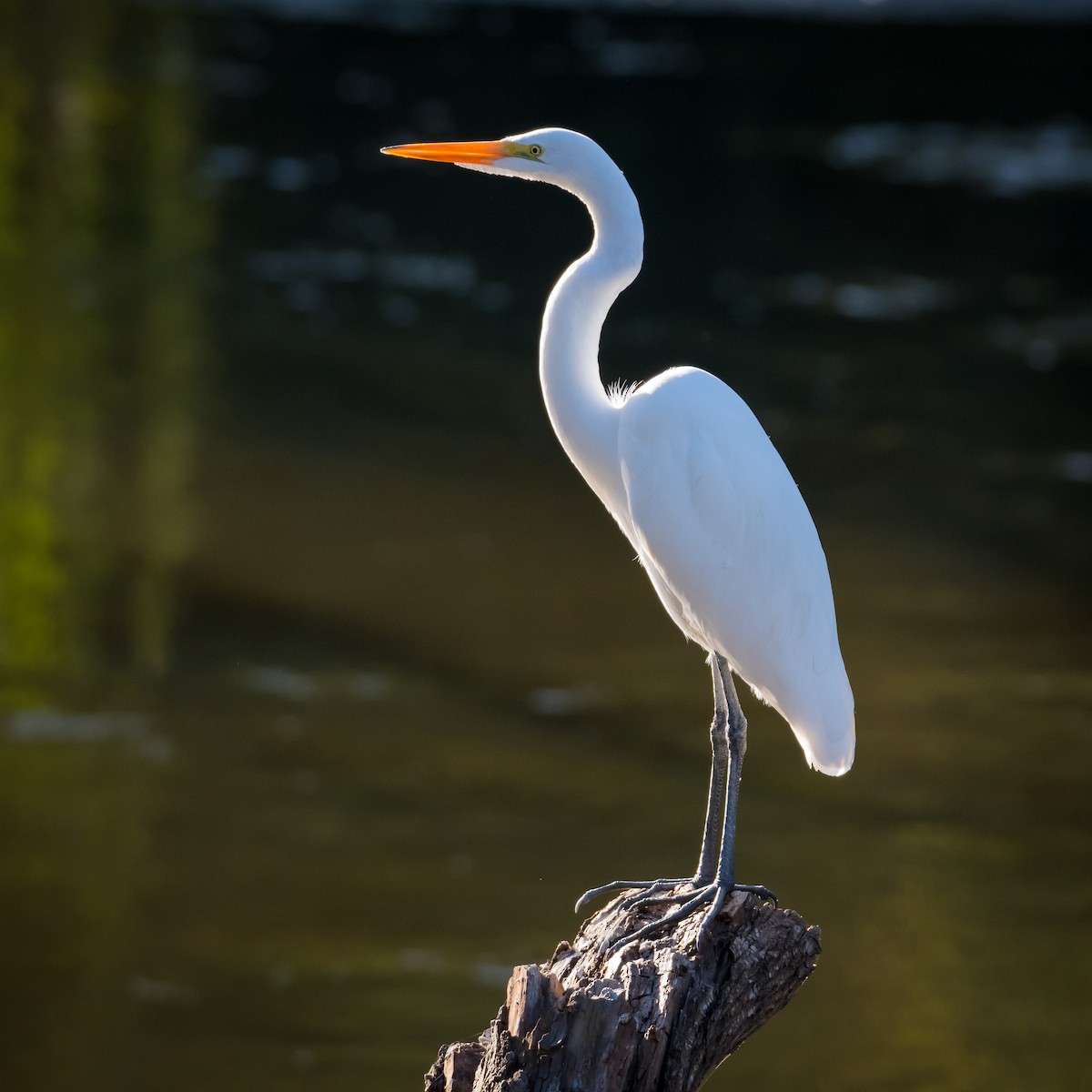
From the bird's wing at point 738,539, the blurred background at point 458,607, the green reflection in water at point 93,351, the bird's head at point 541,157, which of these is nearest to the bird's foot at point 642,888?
the bird's wing at point 738,539

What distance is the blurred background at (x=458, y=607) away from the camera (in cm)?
436

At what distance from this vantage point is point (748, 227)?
1231cm

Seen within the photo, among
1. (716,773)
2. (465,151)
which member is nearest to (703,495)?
(716,773)

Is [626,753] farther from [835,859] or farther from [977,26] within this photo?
[977,26]

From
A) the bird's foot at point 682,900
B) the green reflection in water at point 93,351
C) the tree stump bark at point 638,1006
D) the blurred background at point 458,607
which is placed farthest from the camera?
the green reflection in water at point 93,351

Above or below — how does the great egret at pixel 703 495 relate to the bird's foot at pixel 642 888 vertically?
above

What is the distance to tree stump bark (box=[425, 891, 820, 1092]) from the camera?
2.39 m

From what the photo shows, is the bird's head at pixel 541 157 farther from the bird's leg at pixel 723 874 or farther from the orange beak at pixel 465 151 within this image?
the bird's leg at pixel 723 874

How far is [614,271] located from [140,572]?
3931 mm

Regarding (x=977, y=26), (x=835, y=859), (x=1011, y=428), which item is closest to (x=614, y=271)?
(x=835, y=859)

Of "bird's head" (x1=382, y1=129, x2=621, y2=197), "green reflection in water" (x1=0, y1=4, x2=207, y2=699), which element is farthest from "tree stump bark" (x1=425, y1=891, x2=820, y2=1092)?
"green reflection in water" (x1=0, y1=4, x2=207, y2=699)

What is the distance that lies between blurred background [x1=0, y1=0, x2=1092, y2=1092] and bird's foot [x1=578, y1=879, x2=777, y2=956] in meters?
1.36

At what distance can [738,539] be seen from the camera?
292 cm

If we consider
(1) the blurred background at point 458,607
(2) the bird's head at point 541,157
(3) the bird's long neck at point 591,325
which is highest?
(2) the bird's head at point 541,157
